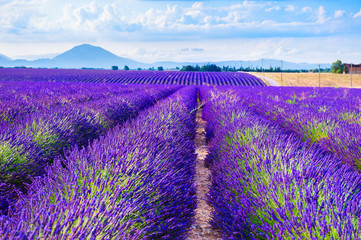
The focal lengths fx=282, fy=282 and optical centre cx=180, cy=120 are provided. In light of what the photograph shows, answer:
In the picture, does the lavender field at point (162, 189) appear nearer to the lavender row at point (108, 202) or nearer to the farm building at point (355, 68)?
the lavender row at point (108, 202)

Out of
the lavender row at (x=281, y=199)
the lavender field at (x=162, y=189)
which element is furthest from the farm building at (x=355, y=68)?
the lavender row at (x=281, y=199)

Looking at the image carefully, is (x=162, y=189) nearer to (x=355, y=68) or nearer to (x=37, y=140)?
(x=37, y=140)

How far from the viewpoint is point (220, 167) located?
297cm

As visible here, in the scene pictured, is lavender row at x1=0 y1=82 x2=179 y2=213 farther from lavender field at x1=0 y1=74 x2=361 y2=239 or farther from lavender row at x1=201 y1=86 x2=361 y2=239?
lavender row at x1=201 y1=86 x2=361 y2=239

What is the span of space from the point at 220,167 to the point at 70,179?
159 centimetres

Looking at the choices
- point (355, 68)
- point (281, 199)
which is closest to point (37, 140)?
point (281, 199)

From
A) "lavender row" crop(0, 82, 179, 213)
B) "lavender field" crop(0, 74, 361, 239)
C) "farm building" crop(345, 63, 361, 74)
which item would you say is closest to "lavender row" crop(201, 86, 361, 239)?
"lavender field" crop(0, 74, 361, 239)

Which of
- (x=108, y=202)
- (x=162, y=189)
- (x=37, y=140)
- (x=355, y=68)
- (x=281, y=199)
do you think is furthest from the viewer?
(x=355, y=68)

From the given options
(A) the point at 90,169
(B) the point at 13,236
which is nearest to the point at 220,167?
(A) the point at 90,169

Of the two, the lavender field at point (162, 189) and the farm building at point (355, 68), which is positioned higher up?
the farm building at point (355, 68)

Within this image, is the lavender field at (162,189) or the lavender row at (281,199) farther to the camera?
the lavender row at (281,199)

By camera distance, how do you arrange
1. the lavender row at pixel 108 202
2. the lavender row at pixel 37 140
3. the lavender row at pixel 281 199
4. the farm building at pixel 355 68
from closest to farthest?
the lavender row at pixel 108 202 < the lavender row at pixel 281 199 < the lavender row at pixel 37 140 < the farm building at pixel 355 68

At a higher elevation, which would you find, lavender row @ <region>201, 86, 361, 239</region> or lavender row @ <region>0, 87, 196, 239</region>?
lavender row @ <region>0, 87, 196, 239</region>

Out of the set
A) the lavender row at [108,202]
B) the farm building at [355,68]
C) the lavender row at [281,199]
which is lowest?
the lavender row at [281,199]
